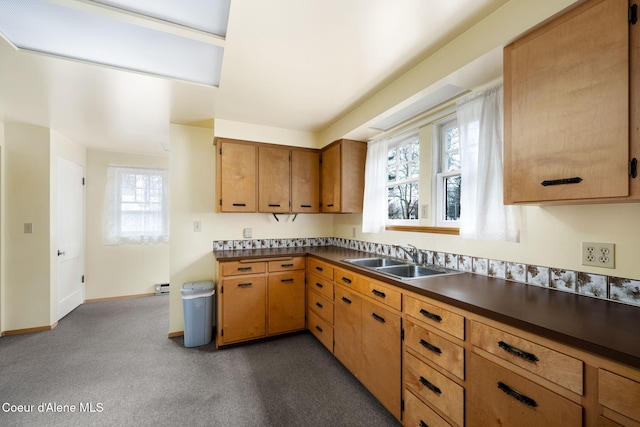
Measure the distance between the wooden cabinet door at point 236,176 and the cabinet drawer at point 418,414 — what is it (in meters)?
2.29

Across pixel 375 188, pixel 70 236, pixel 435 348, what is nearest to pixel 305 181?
pixel 375 188

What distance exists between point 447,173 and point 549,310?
1.28 meters

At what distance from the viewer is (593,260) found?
1280 millimetres

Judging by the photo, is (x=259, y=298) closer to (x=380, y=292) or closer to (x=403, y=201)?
(x=380, y=292)

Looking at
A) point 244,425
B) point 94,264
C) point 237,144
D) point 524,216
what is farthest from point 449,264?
point 94,264

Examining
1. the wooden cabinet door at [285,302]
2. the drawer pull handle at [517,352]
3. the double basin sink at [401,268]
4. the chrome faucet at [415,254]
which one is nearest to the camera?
the drawer pull handle at [517,352]

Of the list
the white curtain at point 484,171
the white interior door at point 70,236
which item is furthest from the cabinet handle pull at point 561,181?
the white interior door at point 70,236

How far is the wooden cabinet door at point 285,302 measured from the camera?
2.83m

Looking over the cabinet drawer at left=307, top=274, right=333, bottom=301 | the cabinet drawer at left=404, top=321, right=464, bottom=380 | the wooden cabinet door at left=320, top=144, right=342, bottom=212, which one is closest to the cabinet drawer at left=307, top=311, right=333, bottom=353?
the cabinet drawer at left=307, top=274, right=333, bottom=301

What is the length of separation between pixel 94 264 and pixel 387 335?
476 centimetres

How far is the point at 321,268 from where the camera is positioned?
2654mm

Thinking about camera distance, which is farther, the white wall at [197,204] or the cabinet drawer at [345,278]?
the white wall at [197,204]

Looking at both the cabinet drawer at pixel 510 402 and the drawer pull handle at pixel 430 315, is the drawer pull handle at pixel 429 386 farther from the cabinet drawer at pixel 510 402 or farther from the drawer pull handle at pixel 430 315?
the drawer pull handle at pixel 430 315

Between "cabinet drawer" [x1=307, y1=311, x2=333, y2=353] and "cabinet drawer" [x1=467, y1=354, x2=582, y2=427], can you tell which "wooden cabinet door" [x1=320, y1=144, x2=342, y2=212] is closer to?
"cabinet drawer" [x1=307, y1=311, x2=333, y2=353]
